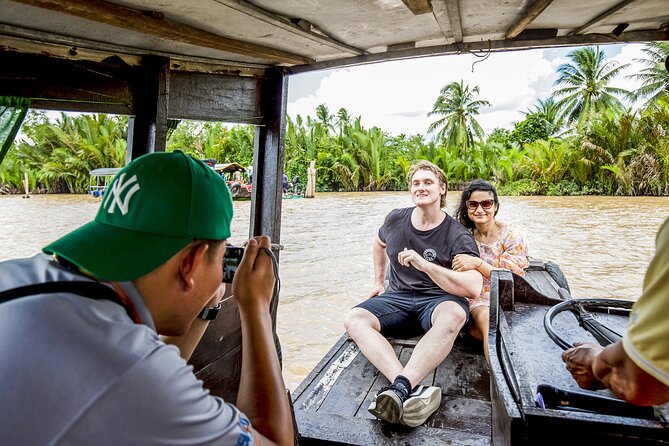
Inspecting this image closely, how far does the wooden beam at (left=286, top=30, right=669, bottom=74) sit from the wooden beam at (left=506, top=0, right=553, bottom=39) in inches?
4.6

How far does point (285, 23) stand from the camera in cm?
291

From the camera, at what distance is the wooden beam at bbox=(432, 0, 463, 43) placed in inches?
106

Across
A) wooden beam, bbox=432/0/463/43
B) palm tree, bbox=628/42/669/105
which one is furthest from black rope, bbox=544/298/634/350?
palm tree, bbox=628/42/669/105

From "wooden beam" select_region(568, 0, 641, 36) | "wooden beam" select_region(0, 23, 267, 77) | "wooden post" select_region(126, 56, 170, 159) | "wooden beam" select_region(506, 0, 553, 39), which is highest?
"wooden beam" select_region(568, 0, 641, 36)

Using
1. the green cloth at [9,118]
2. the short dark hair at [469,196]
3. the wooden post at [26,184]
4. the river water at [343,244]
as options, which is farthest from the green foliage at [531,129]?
the green cloth at [9,118]

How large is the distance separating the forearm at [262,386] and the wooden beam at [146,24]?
1.85 metres

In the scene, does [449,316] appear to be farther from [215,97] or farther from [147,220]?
[147,220]

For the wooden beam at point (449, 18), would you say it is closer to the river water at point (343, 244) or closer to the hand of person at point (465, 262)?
the hand of person at point (465, 262)

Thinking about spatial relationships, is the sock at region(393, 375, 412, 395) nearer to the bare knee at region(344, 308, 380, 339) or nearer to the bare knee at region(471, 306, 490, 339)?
the bare knee at region(344, 308, 380, 339)

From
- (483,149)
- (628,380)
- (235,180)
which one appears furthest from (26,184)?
(628,380)

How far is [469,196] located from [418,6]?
6.45 ft

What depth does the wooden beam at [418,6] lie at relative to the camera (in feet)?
8.46

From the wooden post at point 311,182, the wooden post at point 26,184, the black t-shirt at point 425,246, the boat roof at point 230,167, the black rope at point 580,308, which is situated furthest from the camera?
the wooden post at point 311,182

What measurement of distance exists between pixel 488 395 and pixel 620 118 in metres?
26.4
